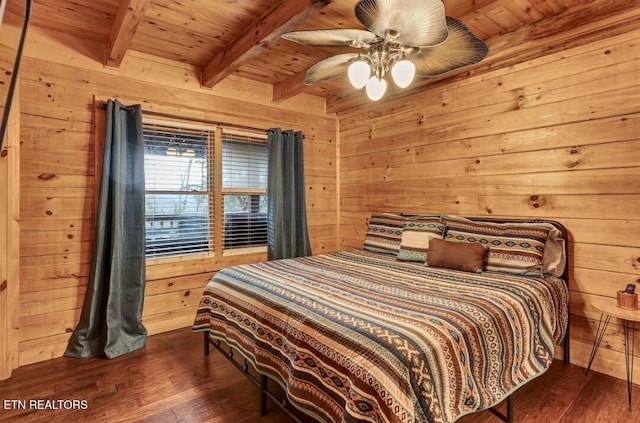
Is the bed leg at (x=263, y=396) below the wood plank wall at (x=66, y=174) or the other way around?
below

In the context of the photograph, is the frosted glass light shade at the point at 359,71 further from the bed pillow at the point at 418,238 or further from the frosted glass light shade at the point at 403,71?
the bed pillow at the point at 418,238

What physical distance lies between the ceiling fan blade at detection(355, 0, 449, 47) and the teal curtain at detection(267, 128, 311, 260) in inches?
81.7

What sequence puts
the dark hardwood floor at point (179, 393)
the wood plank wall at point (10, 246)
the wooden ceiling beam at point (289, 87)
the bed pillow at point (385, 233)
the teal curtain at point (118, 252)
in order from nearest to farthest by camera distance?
the dark hardwood floor at point (179, 393), the wood plank wall at point (10, 246), the teal curtain at point (118, 252), the bed pillow at point (385, 233), the wooden ceiling beam at point (289, 87)

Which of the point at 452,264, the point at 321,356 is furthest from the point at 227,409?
the point at 452,264

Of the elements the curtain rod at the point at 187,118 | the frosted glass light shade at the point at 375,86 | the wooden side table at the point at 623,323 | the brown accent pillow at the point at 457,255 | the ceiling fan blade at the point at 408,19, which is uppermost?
the ceiling fan blade at the point at 408,19

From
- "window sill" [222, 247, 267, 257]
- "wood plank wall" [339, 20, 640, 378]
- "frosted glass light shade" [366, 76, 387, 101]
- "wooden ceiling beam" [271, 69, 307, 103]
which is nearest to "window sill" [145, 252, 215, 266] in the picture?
"window sill" [222, 247, 267, 257]

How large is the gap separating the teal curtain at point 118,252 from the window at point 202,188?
20 cm

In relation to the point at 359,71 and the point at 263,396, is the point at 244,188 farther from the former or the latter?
the point at 263,396

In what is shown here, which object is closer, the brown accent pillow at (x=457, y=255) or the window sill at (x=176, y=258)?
the brown accent pillow at (x=457, y=255)

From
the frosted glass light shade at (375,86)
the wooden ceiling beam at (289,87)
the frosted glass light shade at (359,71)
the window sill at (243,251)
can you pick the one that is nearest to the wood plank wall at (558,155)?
the wooden ceiling beam at (289,87)

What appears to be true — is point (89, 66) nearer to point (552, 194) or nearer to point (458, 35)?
point (458, 35)

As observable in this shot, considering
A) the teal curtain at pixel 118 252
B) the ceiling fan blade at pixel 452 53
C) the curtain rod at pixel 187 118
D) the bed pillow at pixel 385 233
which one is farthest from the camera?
the bed pillow at pixel 385 233

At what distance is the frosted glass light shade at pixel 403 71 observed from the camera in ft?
6.42

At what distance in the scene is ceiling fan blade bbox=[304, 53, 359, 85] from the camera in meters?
2.16
